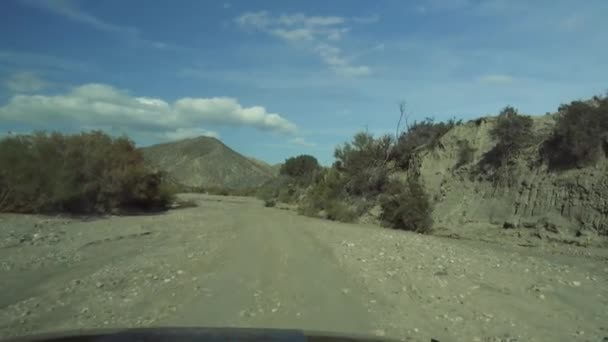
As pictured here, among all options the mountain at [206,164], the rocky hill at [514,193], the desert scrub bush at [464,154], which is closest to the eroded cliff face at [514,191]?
the rocky hill at [514,193]

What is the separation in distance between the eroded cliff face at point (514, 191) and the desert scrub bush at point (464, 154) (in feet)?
0.69

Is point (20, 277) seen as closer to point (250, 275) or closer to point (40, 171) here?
point (250, 275)

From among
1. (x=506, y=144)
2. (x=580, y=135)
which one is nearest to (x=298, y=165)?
(x=506, y=144)

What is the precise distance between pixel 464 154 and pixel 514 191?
22.7 feet

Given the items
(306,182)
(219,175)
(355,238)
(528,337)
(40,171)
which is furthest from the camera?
(219,175)

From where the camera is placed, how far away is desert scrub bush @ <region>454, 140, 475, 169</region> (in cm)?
3299

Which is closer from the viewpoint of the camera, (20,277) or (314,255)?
(20,277)

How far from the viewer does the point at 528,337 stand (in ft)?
24.7

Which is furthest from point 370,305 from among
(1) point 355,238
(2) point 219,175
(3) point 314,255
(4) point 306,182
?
(2) point 219,175

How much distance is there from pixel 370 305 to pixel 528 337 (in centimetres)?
268

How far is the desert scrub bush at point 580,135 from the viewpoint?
75.8 feet

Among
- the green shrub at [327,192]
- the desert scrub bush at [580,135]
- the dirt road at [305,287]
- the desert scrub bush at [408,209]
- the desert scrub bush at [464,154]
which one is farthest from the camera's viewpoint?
the green shrub at [327,192]

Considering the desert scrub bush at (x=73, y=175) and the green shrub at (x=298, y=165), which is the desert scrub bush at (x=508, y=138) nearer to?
the desert scrub bush at (x=73, y=175)

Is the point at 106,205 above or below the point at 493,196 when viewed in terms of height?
below
